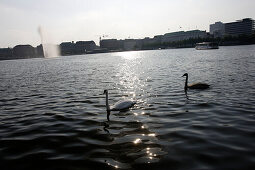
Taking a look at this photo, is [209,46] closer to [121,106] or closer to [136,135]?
[121,106]

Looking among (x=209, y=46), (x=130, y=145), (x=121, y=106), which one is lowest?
(x=130, y=145)

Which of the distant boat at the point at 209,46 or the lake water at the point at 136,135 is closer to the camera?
the lake water at the point at 136,135

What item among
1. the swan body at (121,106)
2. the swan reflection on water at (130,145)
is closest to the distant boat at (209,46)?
the swan body at (121,106)

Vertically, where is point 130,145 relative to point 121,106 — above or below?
below

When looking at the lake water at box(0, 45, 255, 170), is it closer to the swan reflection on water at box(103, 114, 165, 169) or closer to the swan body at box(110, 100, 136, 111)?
the swan reflection on water at box(103, 114, 165, 169)

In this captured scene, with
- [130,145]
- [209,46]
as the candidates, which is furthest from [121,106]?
[209,46]

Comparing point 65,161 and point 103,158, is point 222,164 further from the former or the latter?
point 65,161

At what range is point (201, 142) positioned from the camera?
305 inches

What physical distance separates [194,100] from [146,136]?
6.74 meters

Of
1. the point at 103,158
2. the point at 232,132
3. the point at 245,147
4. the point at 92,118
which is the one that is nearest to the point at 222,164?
the point at 245,147

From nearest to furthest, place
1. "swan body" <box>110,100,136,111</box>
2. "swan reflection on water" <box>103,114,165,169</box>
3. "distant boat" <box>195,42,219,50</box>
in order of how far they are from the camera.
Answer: "swan reflection on water" <box>103,114,165,169</box> < "swan body" <box>110,100,136,111</box> < "distant boat" <box>195,42,219,50</box>

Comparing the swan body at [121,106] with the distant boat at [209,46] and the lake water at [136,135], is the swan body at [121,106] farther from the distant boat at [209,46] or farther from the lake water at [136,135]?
the distant boat at [209,46]

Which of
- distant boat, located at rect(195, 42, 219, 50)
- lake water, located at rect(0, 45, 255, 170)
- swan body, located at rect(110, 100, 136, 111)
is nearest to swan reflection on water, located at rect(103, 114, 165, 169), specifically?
lake water, located at rect(0, 45, 255, 170)

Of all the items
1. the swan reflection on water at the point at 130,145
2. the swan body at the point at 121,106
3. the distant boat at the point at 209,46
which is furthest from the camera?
the distant boat at the point at 209,46
